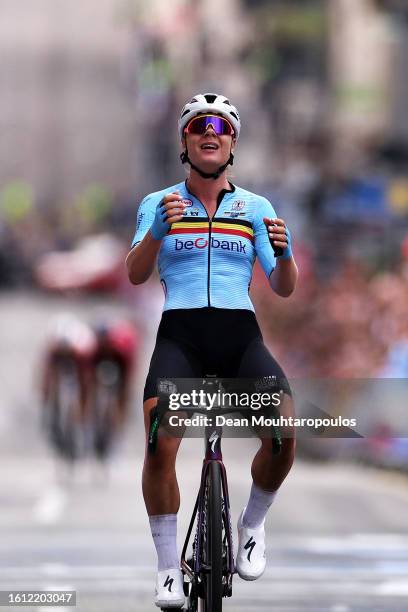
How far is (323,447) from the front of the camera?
34531mm

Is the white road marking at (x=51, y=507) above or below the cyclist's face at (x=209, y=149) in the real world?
above

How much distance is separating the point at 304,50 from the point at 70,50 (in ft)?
87.5

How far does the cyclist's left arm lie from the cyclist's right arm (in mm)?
407

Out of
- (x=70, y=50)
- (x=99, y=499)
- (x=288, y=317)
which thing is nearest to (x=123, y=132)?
(x=70, y=50)

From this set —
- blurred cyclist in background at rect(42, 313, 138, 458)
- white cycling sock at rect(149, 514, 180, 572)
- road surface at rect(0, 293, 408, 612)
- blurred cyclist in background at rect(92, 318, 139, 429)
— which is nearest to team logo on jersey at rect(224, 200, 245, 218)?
white cycling sock at rect(149, 514, 180, 572)

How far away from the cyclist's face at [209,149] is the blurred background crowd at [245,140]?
17249mm

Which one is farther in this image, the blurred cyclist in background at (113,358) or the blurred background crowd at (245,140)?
the blurred background crowd at (245,140)

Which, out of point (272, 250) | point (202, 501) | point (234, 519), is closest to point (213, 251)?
point (272, 250)

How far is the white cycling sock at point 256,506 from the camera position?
9.01m

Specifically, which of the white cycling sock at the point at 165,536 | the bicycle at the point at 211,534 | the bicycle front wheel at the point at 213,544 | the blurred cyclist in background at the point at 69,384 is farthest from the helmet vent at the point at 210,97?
the blurred cyclist in background at the point at 69,384

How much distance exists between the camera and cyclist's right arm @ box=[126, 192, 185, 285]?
862 cm

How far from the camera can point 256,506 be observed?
906 cm

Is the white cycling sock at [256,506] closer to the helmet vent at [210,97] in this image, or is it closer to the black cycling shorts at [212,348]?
the black cycling shorts at [212,348]

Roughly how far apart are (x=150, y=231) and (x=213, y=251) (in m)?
0.31
